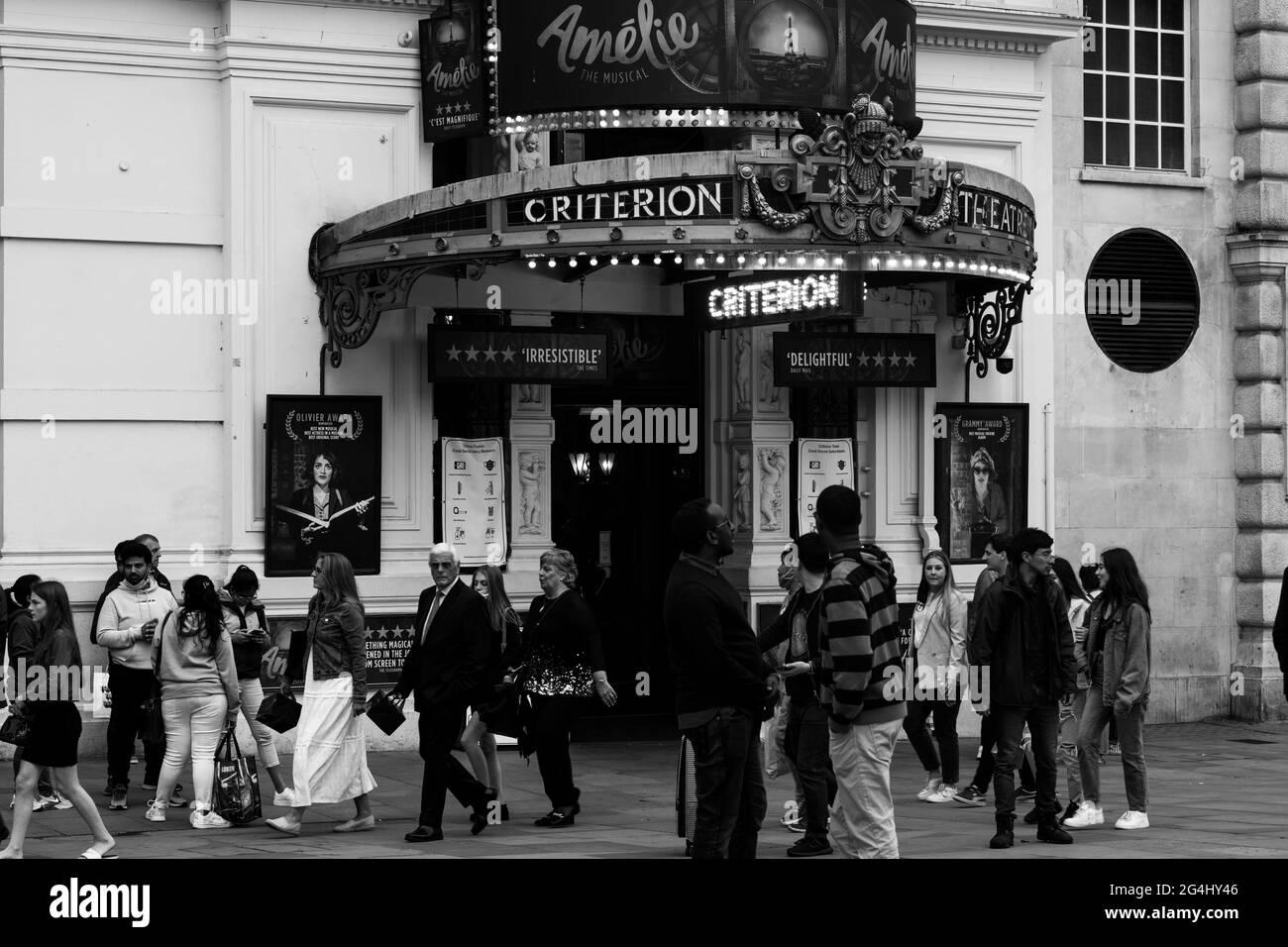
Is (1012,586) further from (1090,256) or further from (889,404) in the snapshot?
(1090,256)

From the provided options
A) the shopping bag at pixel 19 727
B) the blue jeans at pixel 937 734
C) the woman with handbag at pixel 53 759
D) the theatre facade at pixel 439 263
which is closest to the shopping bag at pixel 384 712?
the woman with handbag at pixel 53 759

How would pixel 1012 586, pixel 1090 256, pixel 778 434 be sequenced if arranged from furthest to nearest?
pixel 1090 256 → pixel 778 434 → pixel 1012 586

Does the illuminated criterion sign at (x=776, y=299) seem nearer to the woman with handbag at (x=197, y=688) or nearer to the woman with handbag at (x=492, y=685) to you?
the woman with handbag at (x=492, y=685)

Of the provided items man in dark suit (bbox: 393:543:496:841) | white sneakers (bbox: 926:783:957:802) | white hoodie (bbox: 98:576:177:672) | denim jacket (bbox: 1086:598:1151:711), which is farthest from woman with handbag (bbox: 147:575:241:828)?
denim jacket (bbox: 1086:598:1151:711)

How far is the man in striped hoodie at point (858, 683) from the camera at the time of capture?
28.7ft

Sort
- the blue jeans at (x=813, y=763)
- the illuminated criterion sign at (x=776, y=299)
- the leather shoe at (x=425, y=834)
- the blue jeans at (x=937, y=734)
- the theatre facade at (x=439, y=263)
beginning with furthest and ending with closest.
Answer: the illuminated criterion sign at (x=776, y=299)
the theatre facade at (x=439, y=263)
the blue jeans at (x=937, y=734)
the leather shoe at (x=425, y=834)
the blue jeans at (x=813, y=763)

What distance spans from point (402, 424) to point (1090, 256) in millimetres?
7579

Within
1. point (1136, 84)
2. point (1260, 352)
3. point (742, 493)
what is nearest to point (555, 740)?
point (742, 493)

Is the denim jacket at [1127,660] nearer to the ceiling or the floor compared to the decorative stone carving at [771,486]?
nearer to the floor

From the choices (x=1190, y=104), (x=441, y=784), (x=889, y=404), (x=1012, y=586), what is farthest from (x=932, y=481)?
(x=441, y=784)

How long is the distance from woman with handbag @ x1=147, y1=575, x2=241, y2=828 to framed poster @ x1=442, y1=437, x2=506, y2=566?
4401mm

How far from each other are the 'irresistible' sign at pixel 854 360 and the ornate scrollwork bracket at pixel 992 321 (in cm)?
43

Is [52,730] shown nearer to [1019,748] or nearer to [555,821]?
[555,821]
